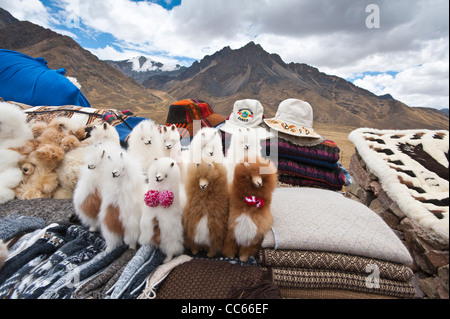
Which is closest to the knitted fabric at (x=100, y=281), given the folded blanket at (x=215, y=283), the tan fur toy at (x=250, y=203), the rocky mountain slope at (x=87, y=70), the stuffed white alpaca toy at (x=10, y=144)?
the folded blanket at (x=215, y=283)

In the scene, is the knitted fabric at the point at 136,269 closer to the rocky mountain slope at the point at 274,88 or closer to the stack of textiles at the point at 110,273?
the stack of textiles at the point at 110,273

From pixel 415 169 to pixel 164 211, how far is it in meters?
1.33

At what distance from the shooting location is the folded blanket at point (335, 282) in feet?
3.31

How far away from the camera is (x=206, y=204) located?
994 mm

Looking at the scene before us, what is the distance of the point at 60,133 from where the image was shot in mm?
1677

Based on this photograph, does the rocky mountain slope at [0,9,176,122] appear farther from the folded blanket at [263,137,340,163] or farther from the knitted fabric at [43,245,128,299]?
the knitted fabric at [43,245,128,299]

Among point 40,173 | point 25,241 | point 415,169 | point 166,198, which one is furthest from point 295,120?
point 40,173

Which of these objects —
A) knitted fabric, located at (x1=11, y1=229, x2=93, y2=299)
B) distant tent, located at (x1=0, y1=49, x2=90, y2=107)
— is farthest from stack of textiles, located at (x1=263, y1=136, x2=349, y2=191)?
distant tent, located at (x1=0, y1=49, x2=90, y2=107)

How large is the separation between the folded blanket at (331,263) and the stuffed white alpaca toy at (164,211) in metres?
0.46

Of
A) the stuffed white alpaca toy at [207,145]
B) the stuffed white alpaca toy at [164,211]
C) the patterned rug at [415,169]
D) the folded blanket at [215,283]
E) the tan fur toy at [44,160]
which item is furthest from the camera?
the tan fur toy at [44,160]

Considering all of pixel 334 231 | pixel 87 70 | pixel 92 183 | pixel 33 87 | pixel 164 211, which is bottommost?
pixel 334 231

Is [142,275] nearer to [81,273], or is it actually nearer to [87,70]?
[81,273]

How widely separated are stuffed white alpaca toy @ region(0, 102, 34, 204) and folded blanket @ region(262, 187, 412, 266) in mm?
1891

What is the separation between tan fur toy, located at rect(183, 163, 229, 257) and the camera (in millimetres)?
978
